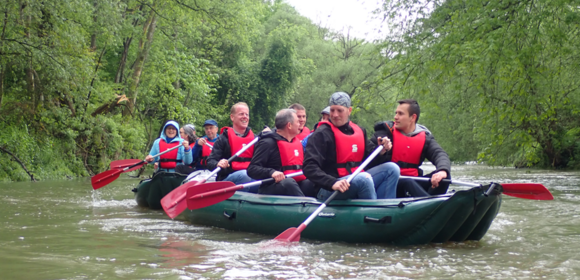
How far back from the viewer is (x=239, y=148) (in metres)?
6.63

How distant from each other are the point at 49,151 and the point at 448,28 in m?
9.42

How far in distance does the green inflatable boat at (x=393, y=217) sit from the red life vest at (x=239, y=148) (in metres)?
1.25

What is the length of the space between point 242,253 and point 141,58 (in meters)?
14.3

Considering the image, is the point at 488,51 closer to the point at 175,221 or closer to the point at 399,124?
the point at 399,124

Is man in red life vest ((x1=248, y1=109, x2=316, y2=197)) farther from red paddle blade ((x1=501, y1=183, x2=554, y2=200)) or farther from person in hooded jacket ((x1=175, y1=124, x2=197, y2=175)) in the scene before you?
person in hooded jacket ((x1=175, y1=124, x2=197, y2=175))

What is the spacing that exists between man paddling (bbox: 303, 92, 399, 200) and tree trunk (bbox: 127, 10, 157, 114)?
13.1 metres

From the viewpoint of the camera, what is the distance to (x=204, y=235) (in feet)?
17.9

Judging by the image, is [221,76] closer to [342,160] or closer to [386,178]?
[342,160]

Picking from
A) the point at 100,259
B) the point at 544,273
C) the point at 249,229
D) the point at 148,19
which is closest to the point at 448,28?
the point at 249,229

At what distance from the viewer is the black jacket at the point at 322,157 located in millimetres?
4707

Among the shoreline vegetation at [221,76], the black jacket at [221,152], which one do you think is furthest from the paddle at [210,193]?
the shoreline vegetation at [221,76]

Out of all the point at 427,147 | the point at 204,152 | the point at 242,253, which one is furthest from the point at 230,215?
the point at 204,152

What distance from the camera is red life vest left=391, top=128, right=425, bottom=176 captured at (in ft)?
16.5

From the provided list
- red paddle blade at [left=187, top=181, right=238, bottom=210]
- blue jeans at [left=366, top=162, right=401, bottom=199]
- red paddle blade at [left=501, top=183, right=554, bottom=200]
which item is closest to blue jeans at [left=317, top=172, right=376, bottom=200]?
blue jeans at [left=366, top=162, right=401, bottom=199]
